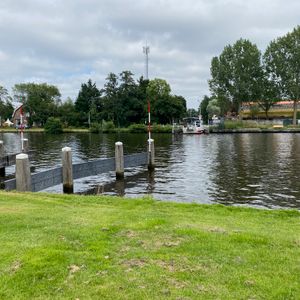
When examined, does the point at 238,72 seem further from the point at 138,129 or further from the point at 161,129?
the point at 138,129

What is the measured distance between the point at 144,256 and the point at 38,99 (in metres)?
121

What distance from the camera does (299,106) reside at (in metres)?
102

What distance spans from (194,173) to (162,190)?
535cm

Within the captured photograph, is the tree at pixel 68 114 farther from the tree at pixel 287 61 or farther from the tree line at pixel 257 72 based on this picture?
the tree at pixel 287 61

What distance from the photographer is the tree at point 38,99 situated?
117 m

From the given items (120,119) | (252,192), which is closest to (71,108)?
(120,119)

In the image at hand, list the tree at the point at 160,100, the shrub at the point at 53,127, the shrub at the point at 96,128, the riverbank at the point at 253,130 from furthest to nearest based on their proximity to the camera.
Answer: the shrub at the point at 53,127
the tree at the point at 160,100
the shrub at the point at 96,128
the riverbank at the point at 253,130

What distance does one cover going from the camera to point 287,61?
267 feet

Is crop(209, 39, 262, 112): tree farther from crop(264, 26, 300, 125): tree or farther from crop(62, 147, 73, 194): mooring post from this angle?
crop(62, 147, 73, 194): mooring post

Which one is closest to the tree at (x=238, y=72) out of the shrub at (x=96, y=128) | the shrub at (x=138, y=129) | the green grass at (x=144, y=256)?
the shrub at (x=138, y=129)

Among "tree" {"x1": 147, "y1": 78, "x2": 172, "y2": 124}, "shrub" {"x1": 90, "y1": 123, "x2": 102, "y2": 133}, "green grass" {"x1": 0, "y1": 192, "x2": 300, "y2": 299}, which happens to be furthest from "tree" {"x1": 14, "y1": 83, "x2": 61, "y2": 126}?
"green grass" {"x1": 0, "y1": 192, "x2": 300, "y2": 299}

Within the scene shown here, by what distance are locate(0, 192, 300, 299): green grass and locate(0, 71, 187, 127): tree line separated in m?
84.5

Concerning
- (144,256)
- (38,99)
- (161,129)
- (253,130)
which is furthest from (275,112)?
(144,256)

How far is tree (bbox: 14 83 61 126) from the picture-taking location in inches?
4611
